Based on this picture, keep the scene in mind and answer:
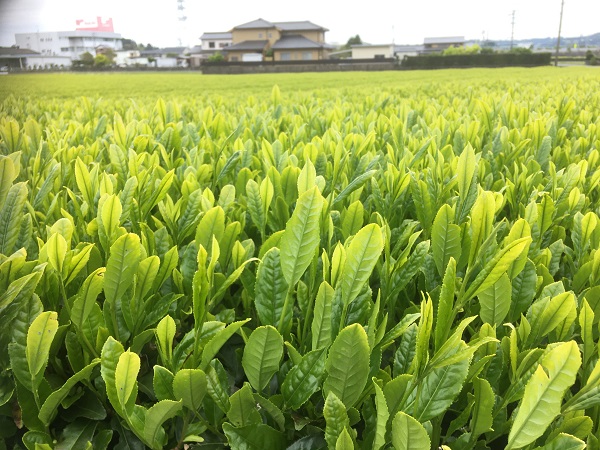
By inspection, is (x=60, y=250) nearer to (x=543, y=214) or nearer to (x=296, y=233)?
(x=296, y=233)

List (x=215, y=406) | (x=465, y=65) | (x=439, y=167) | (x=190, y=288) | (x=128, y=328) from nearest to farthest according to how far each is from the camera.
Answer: (x=215, y=406) < (x=128, y=328) < (x=190, y=288) < (x=439, y=167) < (x=465, y=65)

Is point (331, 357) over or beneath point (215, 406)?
over

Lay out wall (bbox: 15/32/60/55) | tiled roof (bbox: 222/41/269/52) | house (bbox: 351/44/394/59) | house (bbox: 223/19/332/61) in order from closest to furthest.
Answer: wall (bbox: 15/32/60/55) → house (bbox: 223/19/332/61) → tiled roof (bbox: 222/41/269/52) → house (bbox: 351/44/394/59)

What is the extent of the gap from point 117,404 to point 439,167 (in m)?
1.32

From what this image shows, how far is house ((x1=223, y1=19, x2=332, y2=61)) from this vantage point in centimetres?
7860

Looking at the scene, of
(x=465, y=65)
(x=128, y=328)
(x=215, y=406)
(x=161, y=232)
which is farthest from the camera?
(x=465, y=65)

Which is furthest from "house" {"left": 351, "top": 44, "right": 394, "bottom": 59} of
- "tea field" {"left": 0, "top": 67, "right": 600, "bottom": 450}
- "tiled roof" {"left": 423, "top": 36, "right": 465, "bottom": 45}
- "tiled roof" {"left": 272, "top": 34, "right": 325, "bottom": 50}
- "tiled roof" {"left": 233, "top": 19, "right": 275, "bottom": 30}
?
"tea field" {"left": 0, "top": 67, "right": 600, "bottom": 450}

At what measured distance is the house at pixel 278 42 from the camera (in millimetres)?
78600

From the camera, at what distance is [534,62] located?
49.9 meters

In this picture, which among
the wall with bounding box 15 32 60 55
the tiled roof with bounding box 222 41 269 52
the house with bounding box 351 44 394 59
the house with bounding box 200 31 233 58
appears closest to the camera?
the wall with bounding box 15 32 60 55

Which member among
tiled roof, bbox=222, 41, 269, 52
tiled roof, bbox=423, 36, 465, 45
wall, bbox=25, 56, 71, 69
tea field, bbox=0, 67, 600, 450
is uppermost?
tiled roof, bbox=423, 36, 465, 45

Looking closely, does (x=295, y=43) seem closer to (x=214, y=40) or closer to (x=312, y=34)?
(x=312, y=34)

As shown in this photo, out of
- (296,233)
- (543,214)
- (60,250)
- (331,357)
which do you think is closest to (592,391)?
(331,357)

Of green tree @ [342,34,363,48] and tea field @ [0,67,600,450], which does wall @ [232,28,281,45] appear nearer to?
green tree @ [342,34,363,48]
